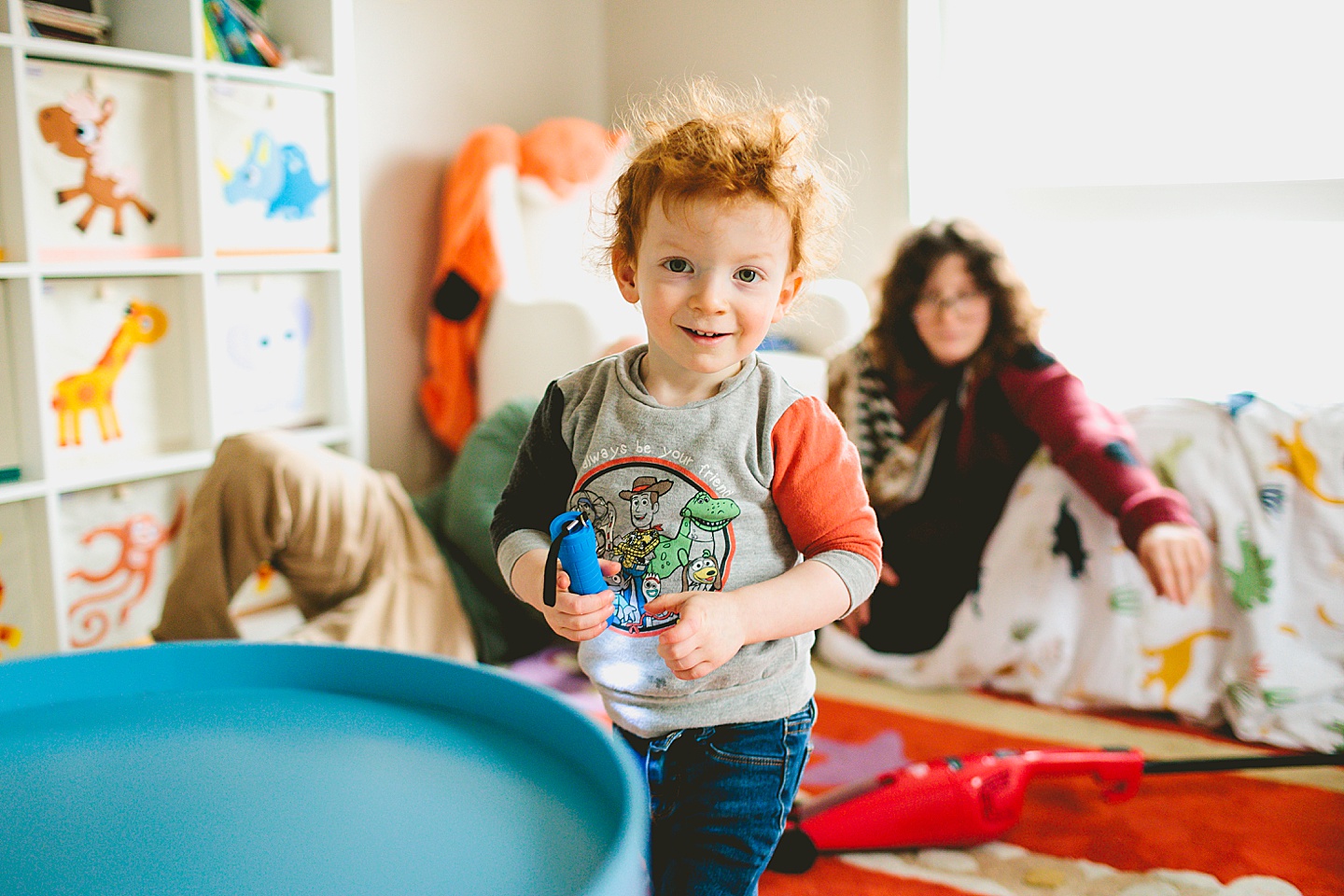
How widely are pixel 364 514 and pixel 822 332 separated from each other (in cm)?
110

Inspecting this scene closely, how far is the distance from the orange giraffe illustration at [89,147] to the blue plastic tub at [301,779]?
1372mm

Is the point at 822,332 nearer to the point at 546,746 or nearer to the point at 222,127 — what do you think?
the point at 222,127

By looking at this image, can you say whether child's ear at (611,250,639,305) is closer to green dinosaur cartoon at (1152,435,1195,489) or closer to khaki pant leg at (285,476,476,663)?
khaki pant leg at (285,476,476,663)

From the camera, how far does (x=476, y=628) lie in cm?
194

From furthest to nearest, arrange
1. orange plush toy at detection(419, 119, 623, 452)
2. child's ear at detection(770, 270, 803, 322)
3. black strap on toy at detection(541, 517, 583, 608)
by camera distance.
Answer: orange plush toy at detection(419, 119, 623, 452)
child's ear at detection(770, 270, 803, 322)
black strap on toy at detection(541, 517, 583, 608)

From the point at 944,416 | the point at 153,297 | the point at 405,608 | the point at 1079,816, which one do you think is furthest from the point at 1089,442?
the point at 153,297

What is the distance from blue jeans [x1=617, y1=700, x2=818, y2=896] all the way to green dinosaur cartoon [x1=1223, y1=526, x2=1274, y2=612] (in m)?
1.25

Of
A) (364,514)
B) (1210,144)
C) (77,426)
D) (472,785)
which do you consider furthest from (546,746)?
(1210,144)

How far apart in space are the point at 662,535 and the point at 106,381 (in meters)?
1.56

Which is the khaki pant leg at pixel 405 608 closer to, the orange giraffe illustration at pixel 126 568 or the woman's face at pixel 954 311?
the orange giraffe illustration at pixel 126 568

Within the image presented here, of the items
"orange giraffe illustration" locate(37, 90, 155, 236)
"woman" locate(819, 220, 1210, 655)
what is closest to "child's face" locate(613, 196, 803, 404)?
"woman" locate(819, 220, 1210, 655)

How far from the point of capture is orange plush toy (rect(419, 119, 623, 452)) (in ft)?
8.14

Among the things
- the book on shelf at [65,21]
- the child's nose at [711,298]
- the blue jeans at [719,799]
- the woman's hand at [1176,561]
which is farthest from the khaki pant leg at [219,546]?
the woman's hand at [1176,561]

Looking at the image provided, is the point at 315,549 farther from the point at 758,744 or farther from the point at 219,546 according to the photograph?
the point at 758,744
